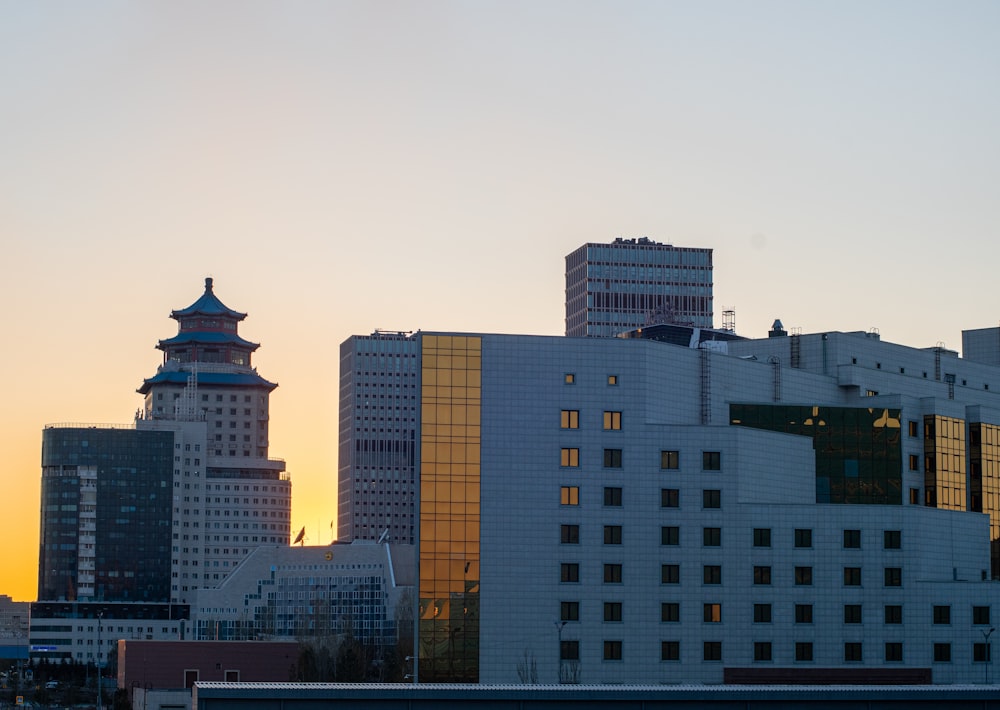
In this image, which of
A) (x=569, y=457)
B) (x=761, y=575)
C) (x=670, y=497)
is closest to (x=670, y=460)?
(x=670, y=497)

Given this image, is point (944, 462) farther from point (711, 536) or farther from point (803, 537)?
point (711, 536)

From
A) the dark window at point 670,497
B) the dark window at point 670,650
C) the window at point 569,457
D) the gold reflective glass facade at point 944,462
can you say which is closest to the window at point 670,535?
the dark window at point 670,497

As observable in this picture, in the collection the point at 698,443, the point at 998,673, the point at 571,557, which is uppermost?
the point at 698,443

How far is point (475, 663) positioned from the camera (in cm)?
16312

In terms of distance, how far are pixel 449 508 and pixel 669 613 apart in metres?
23.4

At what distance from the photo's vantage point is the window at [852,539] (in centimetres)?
17175

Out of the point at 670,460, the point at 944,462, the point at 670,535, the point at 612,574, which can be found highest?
A: the point at 944,462

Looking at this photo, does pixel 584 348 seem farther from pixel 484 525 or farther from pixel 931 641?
pixel 931 641

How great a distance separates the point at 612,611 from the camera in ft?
544

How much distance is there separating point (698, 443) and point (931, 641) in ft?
101

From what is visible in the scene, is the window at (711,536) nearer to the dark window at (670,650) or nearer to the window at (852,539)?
the dark window at (670,650)

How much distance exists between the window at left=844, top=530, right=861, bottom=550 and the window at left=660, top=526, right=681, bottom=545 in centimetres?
1725

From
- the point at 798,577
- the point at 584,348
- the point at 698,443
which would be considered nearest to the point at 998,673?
the point at 798,577

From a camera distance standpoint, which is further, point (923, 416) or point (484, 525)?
point (923, 416)
